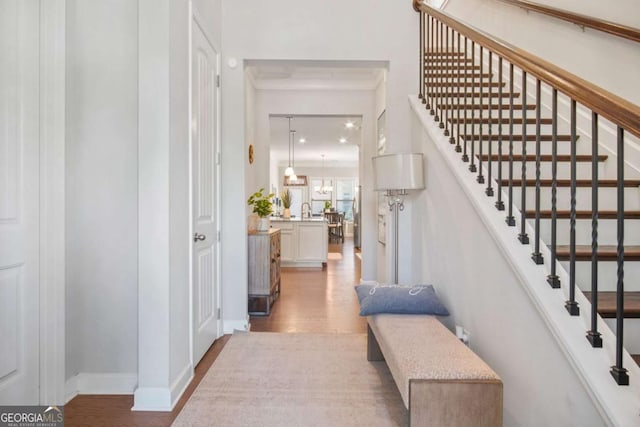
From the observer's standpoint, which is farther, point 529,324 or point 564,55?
point 564,55

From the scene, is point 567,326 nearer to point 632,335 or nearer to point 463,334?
point 632,335

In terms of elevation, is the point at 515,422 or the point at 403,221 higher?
the point at 403,221

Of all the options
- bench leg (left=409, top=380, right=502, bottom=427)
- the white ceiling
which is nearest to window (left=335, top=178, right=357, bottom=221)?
the white ceiling

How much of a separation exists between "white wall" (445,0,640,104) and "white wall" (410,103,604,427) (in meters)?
1.26

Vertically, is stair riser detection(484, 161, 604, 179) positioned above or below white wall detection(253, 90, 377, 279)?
below

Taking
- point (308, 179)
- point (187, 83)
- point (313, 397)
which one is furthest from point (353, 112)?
point (308, 179)

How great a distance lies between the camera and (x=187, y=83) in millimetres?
2365

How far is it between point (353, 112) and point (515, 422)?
14.9 feet

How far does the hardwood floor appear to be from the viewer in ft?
6.50

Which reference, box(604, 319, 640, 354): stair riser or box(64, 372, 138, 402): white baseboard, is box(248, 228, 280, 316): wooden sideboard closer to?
box(64, 372, 138, 402): white baseboard

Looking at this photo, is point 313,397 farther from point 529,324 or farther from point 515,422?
point 529,324

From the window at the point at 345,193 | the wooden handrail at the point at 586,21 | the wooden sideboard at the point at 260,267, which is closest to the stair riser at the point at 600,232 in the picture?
the wooden handrail at the point at 586,21

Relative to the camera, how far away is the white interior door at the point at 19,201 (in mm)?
1755

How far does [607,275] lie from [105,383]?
290cm
